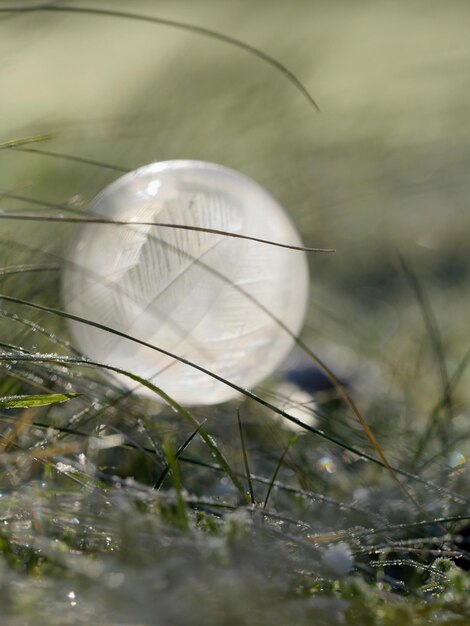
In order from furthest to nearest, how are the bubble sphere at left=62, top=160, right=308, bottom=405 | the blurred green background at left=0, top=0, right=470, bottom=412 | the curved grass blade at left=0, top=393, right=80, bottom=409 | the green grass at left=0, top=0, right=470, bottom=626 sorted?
the blurred green background at left=0, top=0, right=470, bottom=412, the bubble sphere at left=62, top=160, right=308, bottom=405, the curved grass blade at left=0, top=393, right=80, bottom=409, the green grass at left=0, top=0, right=470, bottom=626

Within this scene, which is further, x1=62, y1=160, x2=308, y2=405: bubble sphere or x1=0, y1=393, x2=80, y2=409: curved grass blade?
x1=62, y1=160, x2=308, y2=405: bubble sphere

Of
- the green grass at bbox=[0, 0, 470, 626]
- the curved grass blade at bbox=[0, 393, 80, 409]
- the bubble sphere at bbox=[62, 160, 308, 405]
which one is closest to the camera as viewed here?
the green grass at bbox=[0, 0, 470, 626]

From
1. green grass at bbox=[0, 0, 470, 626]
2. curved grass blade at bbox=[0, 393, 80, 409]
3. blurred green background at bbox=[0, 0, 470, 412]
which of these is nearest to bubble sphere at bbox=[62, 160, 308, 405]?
green grass at bbox=[0, 0, 470, 626]

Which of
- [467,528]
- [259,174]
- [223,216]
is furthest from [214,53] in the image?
[467,528]

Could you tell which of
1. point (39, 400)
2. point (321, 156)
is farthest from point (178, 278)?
point (321, 156)

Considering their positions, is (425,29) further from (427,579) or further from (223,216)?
(427,579)

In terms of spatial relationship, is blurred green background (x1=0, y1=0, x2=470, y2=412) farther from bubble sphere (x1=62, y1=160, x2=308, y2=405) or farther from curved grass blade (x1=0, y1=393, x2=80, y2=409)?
curved grass blade (x1=0, y1=393, x2=80, y2=409)

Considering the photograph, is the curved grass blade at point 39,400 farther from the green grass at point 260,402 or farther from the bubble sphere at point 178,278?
the bubble sphere at point 178,278

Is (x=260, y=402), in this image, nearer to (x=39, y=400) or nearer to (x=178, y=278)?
(x=39, y=400)
